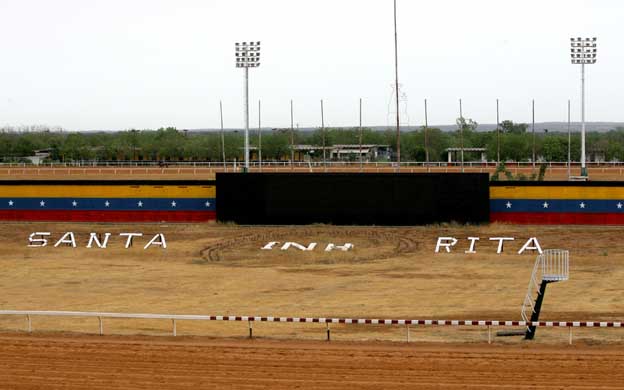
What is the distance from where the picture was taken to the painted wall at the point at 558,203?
124 feet

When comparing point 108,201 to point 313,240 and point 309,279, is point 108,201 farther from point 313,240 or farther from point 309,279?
point 309,279

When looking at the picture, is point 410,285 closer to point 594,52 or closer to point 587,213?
point 587,213

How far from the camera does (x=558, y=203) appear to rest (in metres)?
38.4

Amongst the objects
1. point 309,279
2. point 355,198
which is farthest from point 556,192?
point 309,279

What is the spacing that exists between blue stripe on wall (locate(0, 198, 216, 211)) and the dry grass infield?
0.98m

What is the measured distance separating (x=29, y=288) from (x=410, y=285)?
37.5ft

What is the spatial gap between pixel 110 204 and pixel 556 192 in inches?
773

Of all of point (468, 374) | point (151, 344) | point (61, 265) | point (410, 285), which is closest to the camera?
point (468, 374)

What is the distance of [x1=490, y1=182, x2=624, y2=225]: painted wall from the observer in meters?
37.9

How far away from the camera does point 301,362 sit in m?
17.6

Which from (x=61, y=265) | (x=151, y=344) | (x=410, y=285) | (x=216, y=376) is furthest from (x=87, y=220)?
(x=216, y=376)

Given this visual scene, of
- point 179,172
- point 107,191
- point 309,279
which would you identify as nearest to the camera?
point 309,279

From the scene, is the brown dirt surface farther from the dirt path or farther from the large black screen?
the dirt path

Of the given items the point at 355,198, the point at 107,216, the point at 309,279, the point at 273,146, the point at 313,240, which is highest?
the point at 273,146
